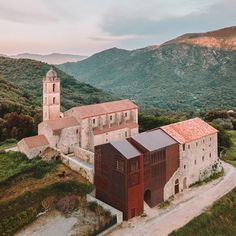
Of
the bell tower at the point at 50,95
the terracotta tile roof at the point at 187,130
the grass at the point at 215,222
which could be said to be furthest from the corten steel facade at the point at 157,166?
the bell tower at the point at 50,95

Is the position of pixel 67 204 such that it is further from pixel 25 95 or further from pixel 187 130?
pixel 25 95

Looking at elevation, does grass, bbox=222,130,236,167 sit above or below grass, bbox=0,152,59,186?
below

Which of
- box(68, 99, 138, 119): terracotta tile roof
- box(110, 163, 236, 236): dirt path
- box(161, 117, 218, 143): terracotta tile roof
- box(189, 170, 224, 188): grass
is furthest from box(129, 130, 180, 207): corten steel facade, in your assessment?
box(68, 99, 138, 119): terracotta tile roof

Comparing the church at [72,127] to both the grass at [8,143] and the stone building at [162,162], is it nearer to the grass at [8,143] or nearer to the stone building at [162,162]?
the grass at [8,143]

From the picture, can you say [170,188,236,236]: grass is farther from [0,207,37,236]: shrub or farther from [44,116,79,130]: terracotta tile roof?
[44,116,79,130]: terracotta tile roof

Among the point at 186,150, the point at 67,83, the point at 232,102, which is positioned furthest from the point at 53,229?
the point at 232,102

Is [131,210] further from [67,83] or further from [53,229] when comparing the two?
[67,83]
